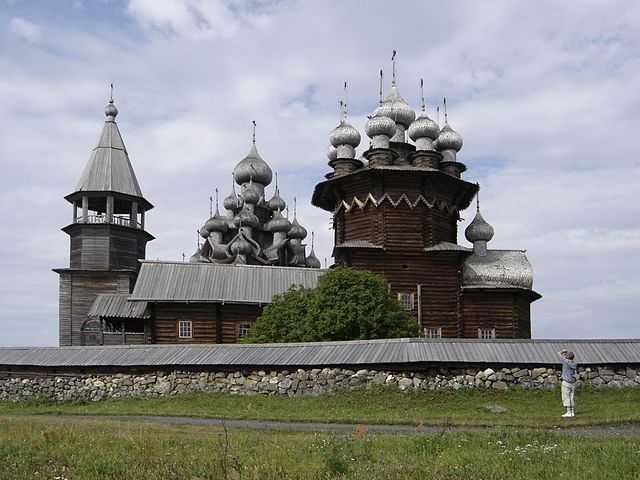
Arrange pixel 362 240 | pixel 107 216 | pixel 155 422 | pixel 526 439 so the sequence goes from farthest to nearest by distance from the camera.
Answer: pixel 107 216, pixel 362 240, pixel 155 422, pixel 526 439

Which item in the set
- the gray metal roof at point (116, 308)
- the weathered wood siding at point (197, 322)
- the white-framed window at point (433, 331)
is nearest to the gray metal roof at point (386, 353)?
the weathered wood siding at point (197, 322)

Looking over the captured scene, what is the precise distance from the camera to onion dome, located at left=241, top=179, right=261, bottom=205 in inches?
1930

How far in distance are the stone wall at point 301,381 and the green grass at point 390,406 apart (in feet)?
0.97

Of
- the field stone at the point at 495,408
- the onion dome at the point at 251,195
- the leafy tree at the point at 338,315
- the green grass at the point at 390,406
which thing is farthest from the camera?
the onion dome at the point at 251,195

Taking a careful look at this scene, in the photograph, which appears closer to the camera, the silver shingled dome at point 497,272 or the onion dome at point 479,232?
the silver shingled dome at point 497,272

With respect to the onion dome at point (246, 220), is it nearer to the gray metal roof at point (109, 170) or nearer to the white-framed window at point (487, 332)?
the gray metal roof at point (109, 170)

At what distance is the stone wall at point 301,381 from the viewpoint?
19.0m

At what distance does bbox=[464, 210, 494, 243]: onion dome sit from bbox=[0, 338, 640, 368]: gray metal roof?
54.9 ft

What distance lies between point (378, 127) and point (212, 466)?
88.9 ft

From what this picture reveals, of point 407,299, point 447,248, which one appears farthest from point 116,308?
point 447,248

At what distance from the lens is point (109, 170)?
4481cm

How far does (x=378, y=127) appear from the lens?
116 ft

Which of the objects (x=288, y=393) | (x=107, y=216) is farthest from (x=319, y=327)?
(x=107, y=216)

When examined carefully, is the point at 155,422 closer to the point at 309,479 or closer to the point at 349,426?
the point at 349,426
